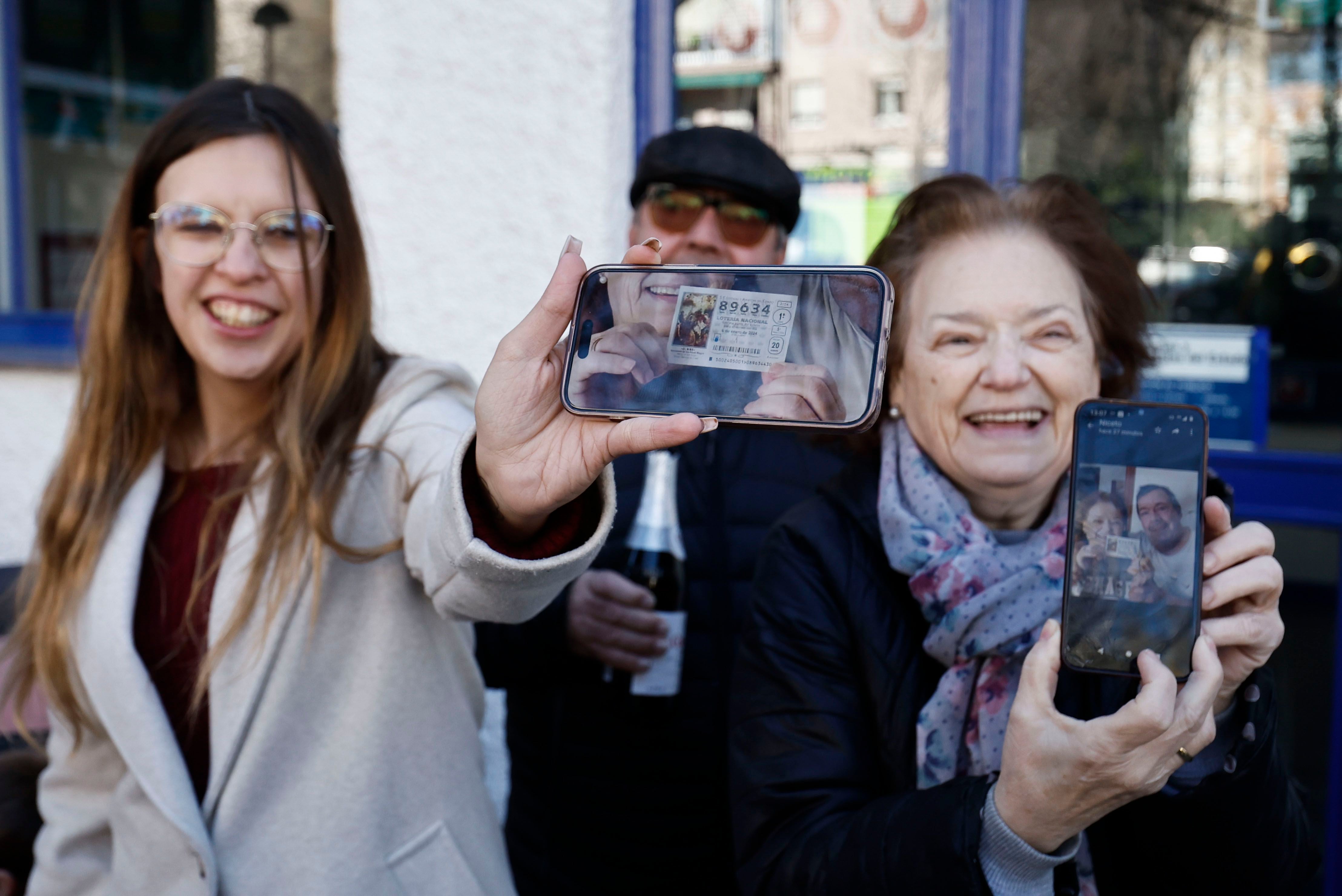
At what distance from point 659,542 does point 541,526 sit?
78 centimetres

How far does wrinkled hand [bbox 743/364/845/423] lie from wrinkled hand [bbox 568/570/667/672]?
833 mm

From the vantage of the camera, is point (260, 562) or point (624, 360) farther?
point (260, 562)

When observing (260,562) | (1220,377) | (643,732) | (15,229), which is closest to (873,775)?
(643,732)

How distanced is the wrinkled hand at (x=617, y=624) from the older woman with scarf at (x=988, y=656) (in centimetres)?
30

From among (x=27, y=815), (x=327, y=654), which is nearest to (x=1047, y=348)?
(x=327, y=654)

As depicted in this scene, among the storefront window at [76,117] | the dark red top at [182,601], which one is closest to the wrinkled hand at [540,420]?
the dark red top at [182,601]

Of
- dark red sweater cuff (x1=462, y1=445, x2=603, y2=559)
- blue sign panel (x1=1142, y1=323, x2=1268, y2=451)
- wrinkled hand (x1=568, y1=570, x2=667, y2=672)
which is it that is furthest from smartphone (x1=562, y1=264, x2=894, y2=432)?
blue sign panel (x1=1142, y1=323, x2=1268, y2=451)

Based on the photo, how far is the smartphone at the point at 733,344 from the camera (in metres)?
1.09

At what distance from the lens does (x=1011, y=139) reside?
305 cm

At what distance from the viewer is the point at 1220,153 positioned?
9.63 feet

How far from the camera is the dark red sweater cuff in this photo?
129cm

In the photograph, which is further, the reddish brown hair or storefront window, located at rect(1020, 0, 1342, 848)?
storefront window, located at rect(1020, 0, 1342, 848)

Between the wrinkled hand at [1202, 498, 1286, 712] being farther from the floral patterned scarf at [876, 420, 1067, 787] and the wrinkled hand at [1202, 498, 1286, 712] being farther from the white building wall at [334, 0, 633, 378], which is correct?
the white building wall at [334, 0, 633, 378]

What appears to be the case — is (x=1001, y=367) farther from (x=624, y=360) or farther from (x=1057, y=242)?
(x=624, y=360)
